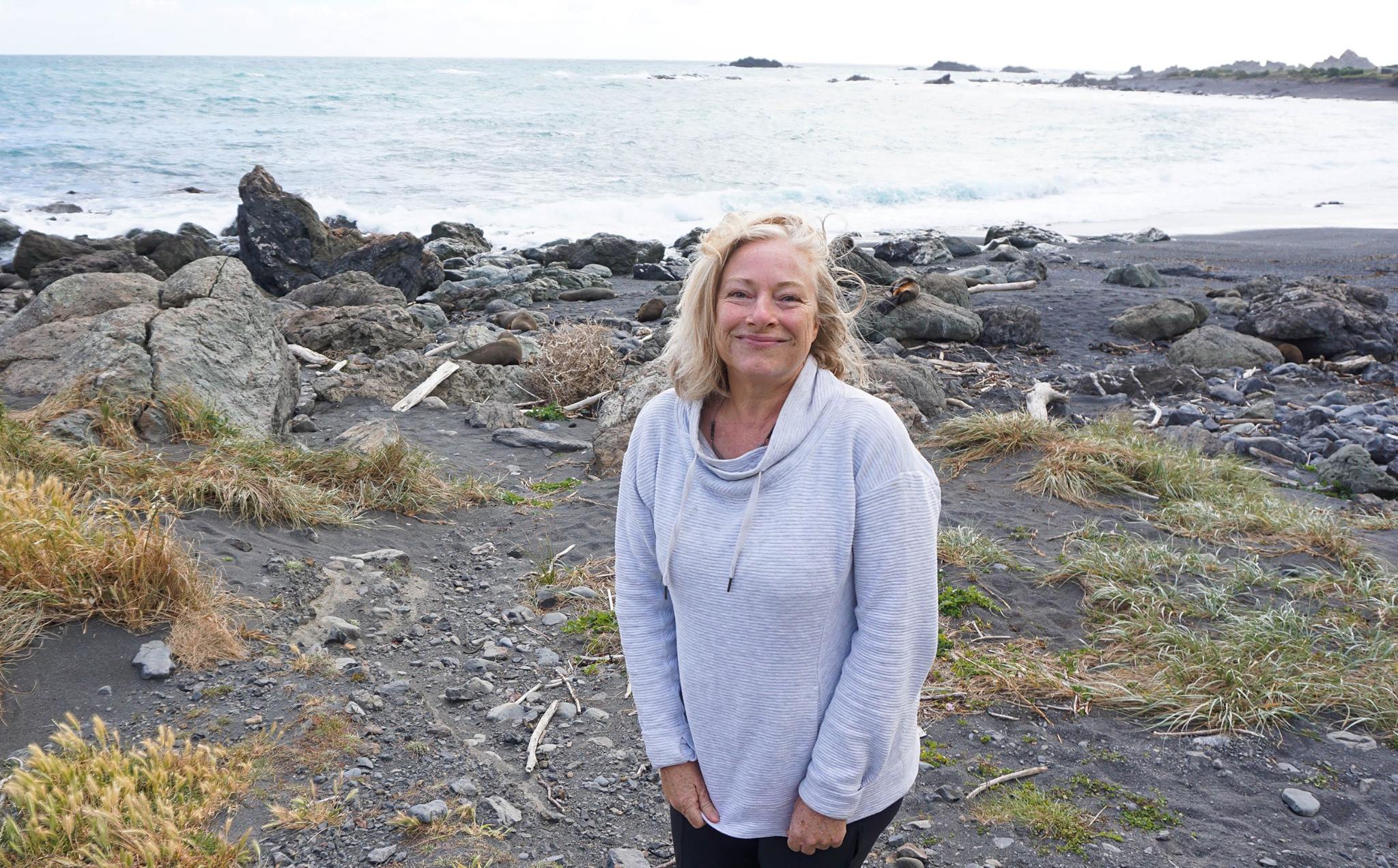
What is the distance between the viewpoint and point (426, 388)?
28.8 feet

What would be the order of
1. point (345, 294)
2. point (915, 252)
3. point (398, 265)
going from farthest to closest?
point (915, 252), point (398, 265), point (345, 294)

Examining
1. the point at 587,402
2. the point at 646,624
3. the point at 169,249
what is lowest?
the point at 587,402

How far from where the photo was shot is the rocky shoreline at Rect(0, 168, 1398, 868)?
329 cm

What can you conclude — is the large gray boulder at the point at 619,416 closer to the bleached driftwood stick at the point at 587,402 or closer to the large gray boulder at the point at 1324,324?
the bleached driftwood stick at the point at 587,402

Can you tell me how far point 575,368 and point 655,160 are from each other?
27.3 meters

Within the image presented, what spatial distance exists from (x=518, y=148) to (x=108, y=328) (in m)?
32.5

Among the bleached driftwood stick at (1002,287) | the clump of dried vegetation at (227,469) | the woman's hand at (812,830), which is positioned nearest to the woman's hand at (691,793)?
the woman's hand at (812,830)

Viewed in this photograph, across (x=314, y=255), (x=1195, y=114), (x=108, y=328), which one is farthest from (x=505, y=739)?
(x=1195, y=114)

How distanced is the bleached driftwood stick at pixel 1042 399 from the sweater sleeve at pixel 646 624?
6258mm

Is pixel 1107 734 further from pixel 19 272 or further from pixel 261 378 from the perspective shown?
pixel 19 272

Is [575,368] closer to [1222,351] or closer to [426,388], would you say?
[426,388]

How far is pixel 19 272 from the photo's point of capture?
51.7 feet

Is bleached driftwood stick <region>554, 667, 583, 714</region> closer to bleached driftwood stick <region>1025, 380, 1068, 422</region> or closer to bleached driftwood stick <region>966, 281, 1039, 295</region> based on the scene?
bleached driftwood stick <region>1025, 380, 1068, 422</region>

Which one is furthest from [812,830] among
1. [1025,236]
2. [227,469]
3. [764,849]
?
[1025,236]
